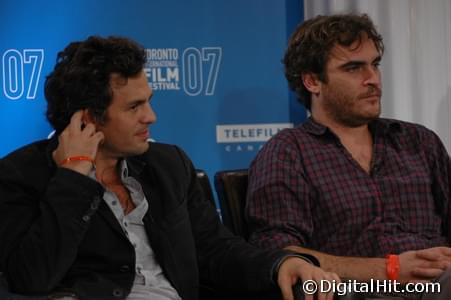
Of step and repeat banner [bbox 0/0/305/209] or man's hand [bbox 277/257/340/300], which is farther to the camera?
step and repeat banner [bbox 0/0/305/209]

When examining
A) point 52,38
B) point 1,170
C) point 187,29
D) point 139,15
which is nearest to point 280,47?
point 187,29

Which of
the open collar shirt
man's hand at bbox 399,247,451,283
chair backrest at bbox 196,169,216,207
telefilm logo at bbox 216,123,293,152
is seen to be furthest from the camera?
telefilm logo at bbox 216,123,293,152

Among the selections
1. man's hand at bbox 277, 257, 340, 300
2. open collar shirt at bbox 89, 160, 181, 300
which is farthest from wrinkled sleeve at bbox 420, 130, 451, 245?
open collar shirt at bbox 89, 160, 181, 300

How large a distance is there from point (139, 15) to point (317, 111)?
1.04 m

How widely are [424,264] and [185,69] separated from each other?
1559 mm

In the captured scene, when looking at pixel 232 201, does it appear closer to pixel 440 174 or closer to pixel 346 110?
pixel 346 110

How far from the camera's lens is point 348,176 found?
298 cm

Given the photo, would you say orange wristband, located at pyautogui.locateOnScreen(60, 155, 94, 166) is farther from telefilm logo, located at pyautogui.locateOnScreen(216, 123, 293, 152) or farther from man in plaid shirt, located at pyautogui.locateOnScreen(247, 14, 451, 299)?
telefilm logo, located at pyautogui.locateOnScreen(216, 123, 293, 152)

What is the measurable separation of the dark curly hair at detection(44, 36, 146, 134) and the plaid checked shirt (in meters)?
0.72

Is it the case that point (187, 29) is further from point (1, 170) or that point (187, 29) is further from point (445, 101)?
point (1, 170)

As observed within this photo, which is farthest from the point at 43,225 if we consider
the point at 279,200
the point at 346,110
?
the point at 346,110

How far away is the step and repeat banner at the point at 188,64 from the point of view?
362 centimetres

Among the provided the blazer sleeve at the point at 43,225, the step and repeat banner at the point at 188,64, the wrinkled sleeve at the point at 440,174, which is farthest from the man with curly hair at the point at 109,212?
the step and repeat banner at the point at 188,64

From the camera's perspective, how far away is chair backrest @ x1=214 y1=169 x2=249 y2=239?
302cm
